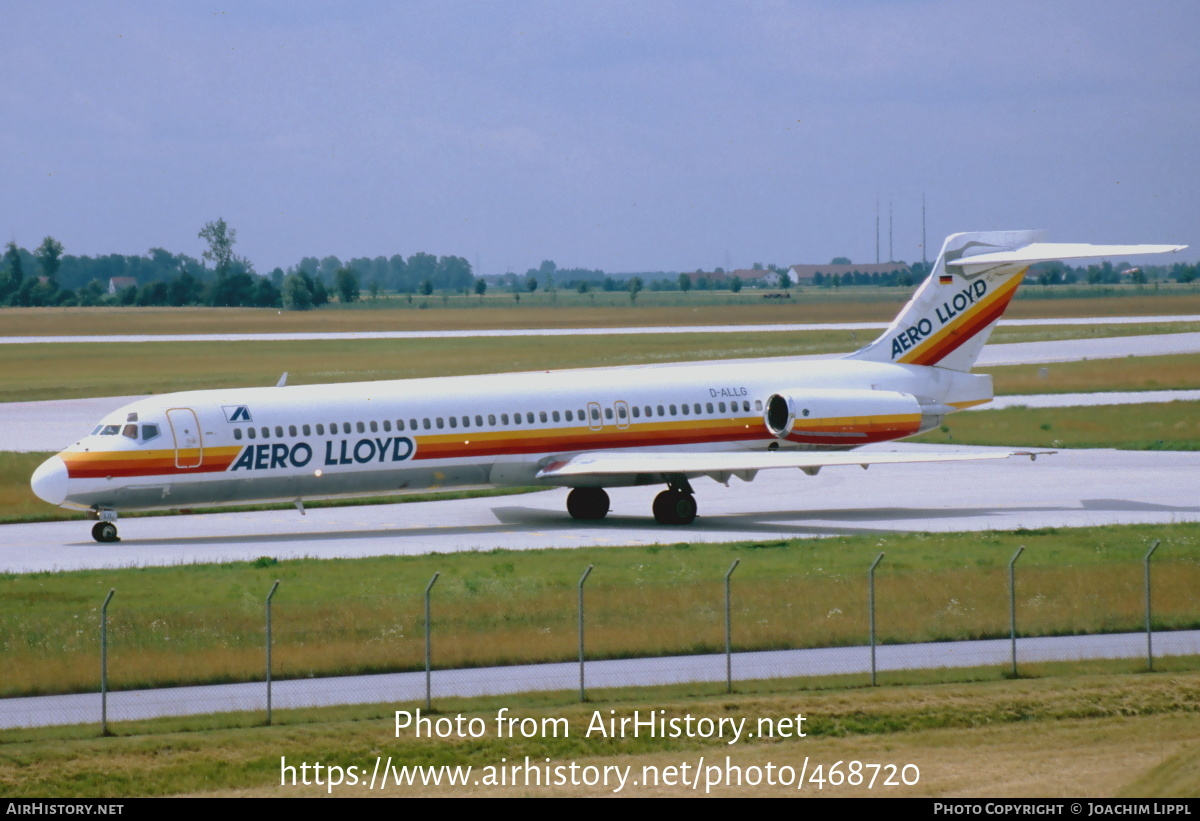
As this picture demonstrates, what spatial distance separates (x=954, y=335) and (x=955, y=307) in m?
0.71

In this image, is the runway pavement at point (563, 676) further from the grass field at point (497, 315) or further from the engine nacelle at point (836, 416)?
the grass field at point (497, 315)

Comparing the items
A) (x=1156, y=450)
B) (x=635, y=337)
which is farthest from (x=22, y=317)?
(x=1156, y=450)

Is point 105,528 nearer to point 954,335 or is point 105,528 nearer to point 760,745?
point 760,745

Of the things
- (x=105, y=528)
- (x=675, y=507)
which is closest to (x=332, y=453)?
(x=105, y=528)

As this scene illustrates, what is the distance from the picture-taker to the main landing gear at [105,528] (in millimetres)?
33625

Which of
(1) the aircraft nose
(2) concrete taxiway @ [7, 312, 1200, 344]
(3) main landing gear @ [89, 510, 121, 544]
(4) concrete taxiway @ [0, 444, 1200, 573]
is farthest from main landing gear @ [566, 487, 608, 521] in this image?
(2) concrete taxiway @ [7, 312, 1200, 344]

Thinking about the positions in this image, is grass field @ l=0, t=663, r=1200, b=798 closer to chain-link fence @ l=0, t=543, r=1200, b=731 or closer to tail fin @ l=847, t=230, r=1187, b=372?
chain-link fence @ l=0, t=543, r=1200, b=731

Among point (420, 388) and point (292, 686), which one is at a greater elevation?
point (420, 388)

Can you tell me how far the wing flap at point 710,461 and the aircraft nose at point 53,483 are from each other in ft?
32.6

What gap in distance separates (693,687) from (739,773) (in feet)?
10.8

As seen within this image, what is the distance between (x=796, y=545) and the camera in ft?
103

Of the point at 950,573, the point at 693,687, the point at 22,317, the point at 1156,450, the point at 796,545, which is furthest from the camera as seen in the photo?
the point at 22,317

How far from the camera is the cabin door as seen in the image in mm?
33062

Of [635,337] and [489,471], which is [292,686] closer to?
[489,471]
